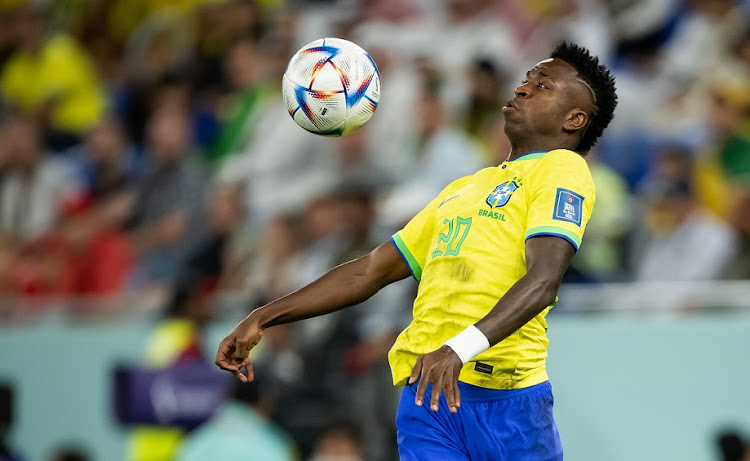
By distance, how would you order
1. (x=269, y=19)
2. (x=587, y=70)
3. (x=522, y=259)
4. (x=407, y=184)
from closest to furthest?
(x=522, y=259)
(x=587, y=70)
(x=407, y=184)
(x=269, y=19)

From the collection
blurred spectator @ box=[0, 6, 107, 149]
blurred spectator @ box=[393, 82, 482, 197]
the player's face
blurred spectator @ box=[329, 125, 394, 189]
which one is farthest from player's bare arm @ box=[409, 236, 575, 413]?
blurred spectator @ box=[0, 6, 107, 149]

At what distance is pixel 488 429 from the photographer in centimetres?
479

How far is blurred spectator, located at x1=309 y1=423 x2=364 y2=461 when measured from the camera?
876cm

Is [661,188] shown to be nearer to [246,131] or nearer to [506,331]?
Answer: [246,131]

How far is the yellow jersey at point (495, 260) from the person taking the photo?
15.6 feet

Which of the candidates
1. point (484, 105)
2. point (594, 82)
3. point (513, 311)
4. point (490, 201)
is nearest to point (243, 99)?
point (484, 105)

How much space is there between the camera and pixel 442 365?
422 cm

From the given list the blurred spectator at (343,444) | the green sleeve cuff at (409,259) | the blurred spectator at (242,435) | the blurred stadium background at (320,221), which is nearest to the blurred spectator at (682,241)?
the blurred stadium background at (320,221)

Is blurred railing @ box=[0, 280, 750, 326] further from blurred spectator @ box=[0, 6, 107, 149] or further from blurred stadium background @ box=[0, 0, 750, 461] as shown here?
blurred spectator @ box=[0, 6, 107, 149]

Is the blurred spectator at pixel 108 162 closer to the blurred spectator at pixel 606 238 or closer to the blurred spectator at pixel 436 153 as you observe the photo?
the blurred spectator at pixel 436 153

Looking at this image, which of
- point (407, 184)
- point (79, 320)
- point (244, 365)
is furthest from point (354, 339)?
point (244, 365)

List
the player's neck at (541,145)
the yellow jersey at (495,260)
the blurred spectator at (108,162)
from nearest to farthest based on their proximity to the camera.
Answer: the yellow jersey at (495,260) → the player's neck at (541,145) → the blurred spectator at (108,162)

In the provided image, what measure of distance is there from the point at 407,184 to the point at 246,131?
2497 millimetres

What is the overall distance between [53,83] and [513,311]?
393 inches
